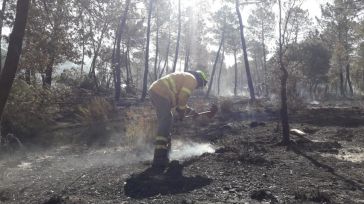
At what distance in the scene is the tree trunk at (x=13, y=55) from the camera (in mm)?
7590

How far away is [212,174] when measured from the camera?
6598 mm

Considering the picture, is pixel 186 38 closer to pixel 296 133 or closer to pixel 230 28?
pixel 230 28

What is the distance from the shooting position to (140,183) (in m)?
6.13

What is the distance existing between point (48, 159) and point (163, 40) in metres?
42.2

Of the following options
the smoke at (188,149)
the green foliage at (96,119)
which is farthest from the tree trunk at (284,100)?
the green foliage at (96,119)

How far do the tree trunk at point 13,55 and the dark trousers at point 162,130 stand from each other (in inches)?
103

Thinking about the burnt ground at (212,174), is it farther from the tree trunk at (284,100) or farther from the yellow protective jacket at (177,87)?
the yellow protective jacket at (177,87)

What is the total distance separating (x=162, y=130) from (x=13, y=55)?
3.11m

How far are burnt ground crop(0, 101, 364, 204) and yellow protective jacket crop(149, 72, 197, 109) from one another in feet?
3.88

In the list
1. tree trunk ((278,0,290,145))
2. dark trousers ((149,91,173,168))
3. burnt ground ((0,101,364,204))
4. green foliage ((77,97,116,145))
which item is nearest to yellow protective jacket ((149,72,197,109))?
dark trousers ((149,91,173,168))

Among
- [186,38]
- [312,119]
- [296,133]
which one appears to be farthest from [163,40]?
[296,133]

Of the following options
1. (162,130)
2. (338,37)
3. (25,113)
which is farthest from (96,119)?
(338,37)

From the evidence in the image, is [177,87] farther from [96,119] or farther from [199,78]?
[96,119]

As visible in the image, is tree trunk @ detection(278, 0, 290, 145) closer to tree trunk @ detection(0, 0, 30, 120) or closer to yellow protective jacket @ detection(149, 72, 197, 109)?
yellow protective jacket @ detection(149, 72, 197, 109)
